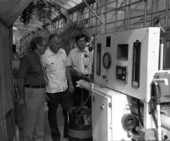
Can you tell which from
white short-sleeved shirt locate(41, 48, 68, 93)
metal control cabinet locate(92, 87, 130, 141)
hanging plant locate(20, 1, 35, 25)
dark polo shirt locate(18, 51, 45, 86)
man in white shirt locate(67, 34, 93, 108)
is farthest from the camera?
hanging plant locate(20, 1, 35, 25)

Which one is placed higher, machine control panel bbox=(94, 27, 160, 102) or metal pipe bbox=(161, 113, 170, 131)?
machine control panel bbox=(94, 27, 160, 102)

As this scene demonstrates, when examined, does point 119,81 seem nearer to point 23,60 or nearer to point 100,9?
point 23,60

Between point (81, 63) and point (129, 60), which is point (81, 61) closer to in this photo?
point (81, 63)

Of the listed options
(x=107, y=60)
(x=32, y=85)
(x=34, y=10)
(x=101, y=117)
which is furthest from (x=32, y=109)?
(x=34, y=10)

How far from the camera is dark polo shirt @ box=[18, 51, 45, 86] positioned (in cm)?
322

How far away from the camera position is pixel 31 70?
329 centimetres

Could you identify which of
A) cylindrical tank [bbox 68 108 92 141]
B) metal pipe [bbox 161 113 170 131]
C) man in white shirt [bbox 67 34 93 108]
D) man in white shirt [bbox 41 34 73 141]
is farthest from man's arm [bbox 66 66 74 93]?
metal pipe [bbox 161 113 170 131]

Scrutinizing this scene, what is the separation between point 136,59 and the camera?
2.10m

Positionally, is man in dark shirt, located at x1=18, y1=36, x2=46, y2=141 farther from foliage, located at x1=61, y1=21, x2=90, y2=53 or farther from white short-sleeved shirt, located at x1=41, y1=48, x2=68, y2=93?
foliage, located at x1=61, y1=21, x2=90, y2=53

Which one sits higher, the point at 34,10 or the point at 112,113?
the point at 34,10

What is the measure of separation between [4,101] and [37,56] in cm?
76

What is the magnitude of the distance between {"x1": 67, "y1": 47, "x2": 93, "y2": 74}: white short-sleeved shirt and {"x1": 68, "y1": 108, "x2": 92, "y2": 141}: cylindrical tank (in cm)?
79

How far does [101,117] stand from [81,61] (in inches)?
61.1

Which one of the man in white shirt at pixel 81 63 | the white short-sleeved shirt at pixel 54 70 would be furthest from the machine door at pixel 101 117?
the man in white shirt at pixel 81 63
